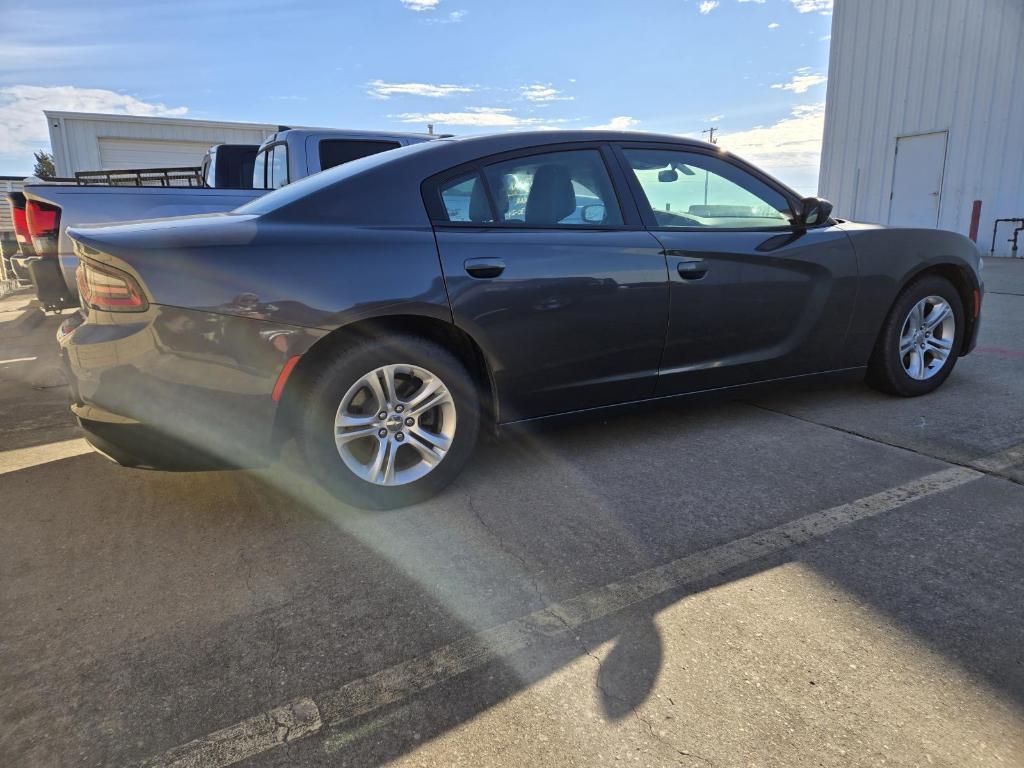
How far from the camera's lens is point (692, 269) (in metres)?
3.28

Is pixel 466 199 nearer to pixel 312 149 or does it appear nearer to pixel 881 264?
pixel 881 264

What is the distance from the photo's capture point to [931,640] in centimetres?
194

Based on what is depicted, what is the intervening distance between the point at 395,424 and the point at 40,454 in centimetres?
226

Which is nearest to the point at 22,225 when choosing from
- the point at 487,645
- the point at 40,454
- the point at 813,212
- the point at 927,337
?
the point at 40,454

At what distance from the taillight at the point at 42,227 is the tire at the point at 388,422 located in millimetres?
3522

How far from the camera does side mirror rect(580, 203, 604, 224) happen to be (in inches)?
125

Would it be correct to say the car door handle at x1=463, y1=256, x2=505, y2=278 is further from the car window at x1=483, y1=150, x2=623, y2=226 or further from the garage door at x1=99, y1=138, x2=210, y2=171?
the garage door at x1=99, y1=138, x2=210, y2=171

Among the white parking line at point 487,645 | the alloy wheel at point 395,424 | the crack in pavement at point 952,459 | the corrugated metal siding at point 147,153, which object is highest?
the corrugated metal siding at point 147,153

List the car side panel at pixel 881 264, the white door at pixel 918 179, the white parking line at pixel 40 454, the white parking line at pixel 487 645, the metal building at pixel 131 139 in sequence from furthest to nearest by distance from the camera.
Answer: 1. the metal building at pixel 131 139
2. the white door at pixel 918 179
3. the car side panel at pixel 881 264
4. the white parking line at pixel 40 454
5. the white parking line at pixel 487 645

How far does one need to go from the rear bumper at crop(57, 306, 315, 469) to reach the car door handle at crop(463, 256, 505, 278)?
2.32 ft

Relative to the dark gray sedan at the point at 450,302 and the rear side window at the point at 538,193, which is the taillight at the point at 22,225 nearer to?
the dark gray sedan at the point at 450,302

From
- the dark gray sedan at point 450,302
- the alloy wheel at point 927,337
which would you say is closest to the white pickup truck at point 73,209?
the dark gray sedan at point 450,302

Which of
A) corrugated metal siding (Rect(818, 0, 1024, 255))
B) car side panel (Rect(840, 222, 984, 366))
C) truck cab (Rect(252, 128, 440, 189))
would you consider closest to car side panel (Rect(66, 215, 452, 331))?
car side panel (Rect(840, 222, 984, 366))

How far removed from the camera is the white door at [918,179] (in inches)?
588
